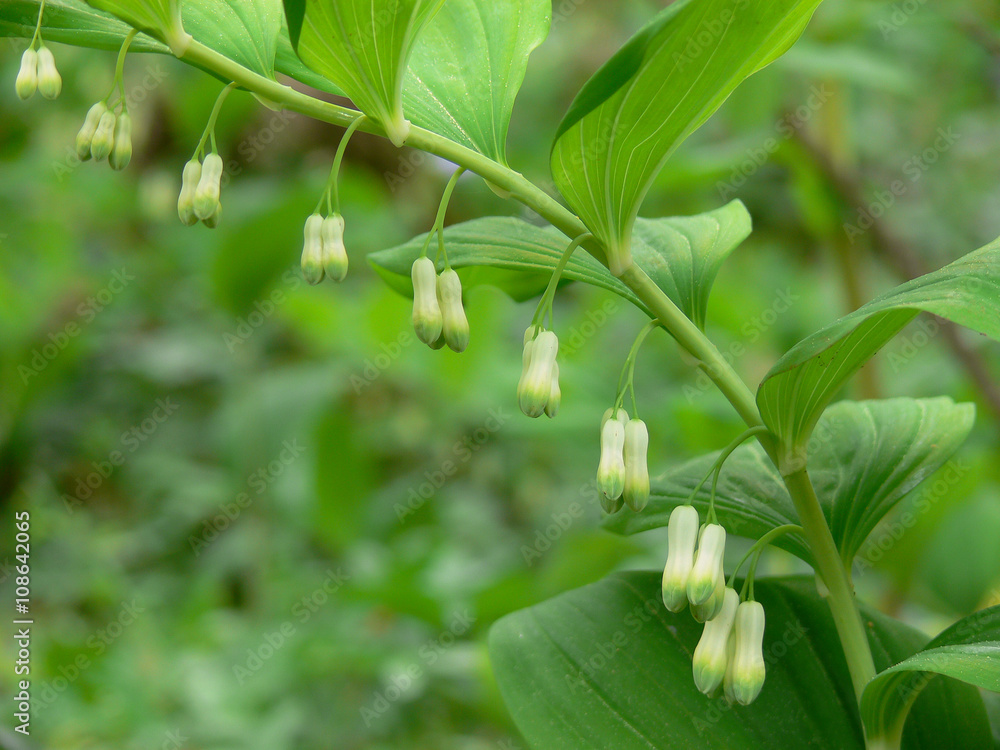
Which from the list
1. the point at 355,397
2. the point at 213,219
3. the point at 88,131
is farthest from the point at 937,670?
the point at 355,397

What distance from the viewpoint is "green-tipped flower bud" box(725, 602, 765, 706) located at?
2.00 feet

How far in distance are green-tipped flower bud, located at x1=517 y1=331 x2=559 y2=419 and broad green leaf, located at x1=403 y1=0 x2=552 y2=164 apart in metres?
0.17

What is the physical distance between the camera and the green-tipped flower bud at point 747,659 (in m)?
0.61

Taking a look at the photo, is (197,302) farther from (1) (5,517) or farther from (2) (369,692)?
(2) (369,692)

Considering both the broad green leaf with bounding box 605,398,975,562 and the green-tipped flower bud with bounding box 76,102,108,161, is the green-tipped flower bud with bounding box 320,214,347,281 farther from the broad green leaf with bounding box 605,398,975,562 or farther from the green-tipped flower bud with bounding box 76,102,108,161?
the broad green leaf with bounding box 605,398,975,562

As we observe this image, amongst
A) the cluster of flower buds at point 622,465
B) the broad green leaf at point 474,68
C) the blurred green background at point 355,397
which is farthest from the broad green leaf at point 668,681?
the blurred green background at point 355,397

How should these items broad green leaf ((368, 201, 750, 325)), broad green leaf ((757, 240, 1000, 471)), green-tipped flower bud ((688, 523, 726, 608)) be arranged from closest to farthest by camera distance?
1. broad green leaf ((757, 240, 1000, 471))
2. green-tipped flower bud ((688, 523, 726, 608))
3. broad green leaf ((368, 201, 750, 325))

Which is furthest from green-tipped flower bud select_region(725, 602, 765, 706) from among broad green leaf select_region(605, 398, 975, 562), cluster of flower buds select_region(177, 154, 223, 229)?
cluster of flower buds select_region(177, 154, 223, 229)

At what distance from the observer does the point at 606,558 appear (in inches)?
74.4

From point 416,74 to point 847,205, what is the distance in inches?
65.1

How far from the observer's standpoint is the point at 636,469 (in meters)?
0.62

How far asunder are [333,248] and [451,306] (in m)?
0.11

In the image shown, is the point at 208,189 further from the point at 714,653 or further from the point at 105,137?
the point at 714,653

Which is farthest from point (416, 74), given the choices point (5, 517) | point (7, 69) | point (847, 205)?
point (7, 69)
